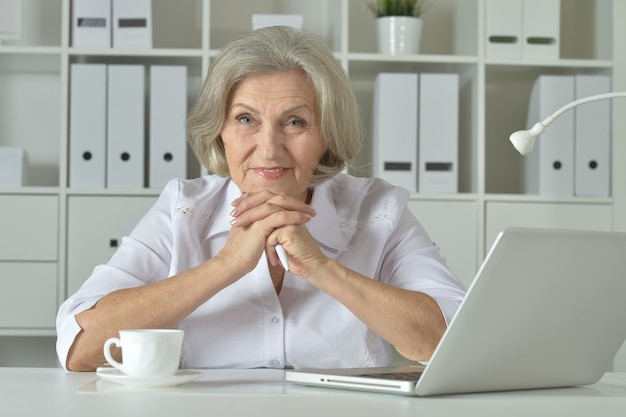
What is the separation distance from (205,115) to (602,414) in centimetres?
99

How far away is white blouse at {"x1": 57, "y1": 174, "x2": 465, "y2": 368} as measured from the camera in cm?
159

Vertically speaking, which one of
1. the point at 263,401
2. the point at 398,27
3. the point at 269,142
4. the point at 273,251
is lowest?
the point at 263,401

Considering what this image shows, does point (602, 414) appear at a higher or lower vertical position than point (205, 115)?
lower

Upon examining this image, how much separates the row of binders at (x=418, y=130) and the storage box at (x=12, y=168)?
1128 millimetres

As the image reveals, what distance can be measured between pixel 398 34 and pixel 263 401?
2.27m

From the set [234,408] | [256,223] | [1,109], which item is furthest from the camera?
[1,109]

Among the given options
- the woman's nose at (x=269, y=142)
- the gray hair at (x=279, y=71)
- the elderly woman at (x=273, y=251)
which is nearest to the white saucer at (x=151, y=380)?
the elderly woman at (x=273, y=251)

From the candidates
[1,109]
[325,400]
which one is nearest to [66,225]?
[1,109]

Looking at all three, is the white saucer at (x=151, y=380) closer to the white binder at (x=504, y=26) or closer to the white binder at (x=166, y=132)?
the white binder at (x=166, y=132)

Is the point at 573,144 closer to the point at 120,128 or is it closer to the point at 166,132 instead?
the point at 166,132

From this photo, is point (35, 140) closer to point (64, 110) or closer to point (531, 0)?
point (64, 110)

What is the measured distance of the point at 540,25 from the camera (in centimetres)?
311

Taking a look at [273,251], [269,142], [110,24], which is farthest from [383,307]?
[110,24]

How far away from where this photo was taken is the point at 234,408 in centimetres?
94
